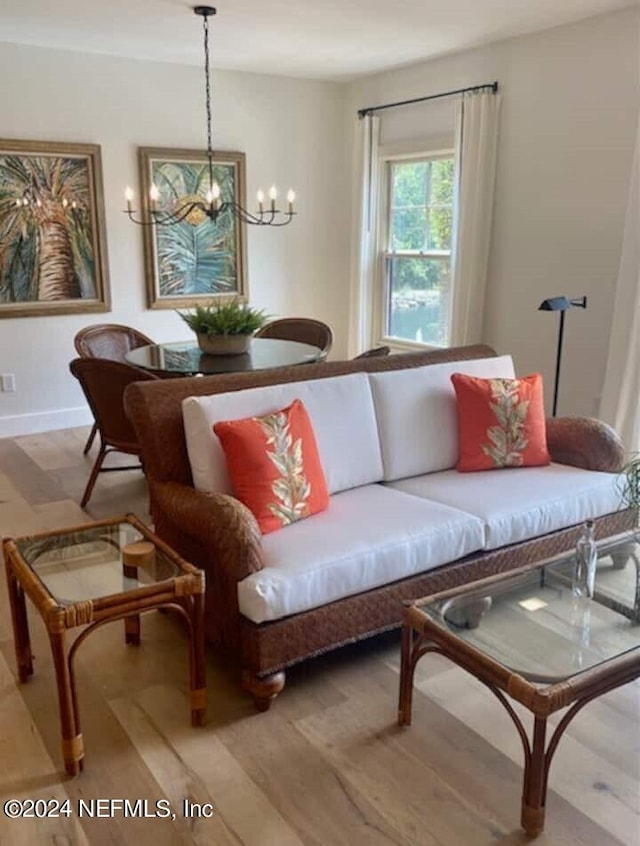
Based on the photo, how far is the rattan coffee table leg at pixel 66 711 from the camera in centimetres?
186

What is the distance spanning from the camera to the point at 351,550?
7.43 feet

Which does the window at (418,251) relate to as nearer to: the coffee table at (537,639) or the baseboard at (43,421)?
the baseboard at (43,421)

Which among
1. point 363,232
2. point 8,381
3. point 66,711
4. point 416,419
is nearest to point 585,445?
point 416,419

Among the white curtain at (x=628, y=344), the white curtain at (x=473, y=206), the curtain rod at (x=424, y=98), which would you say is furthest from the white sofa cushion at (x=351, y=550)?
the curtain rod at (x=424, y=98)

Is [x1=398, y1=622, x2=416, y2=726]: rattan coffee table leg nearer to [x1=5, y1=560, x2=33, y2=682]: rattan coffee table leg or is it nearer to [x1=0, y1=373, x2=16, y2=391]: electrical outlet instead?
[x1=5, y1=560, x2=33, y2=682]: rattan coffee table leg

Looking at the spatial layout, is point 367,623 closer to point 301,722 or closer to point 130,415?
A: point 301,722

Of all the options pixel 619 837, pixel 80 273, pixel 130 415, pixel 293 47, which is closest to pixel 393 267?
pixel 293 47

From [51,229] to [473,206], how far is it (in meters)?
2.82

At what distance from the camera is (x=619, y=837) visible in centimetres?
174

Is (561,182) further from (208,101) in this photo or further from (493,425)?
(208,101)

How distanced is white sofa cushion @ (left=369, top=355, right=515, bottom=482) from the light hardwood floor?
716 millimetres

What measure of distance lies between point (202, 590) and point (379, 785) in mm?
688

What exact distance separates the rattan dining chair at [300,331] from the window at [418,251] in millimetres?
984

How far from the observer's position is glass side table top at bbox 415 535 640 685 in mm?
1840
